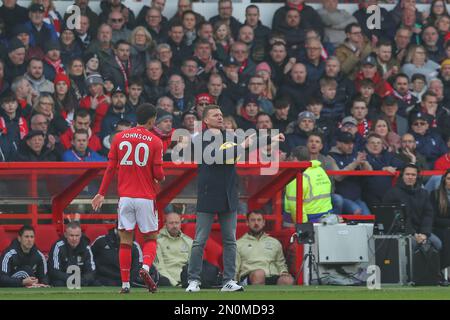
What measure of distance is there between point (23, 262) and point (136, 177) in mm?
2866

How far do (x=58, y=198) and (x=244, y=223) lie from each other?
8.14 feet

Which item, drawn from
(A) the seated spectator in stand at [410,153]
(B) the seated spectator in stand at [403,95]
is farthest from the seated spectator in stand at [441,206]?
(B) the seated spectator in stand at [403,95]

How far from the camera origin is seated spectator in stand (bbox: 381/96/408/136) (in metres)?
22.4

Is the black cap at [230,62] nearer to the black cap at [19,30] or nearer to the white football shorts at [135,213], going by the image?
the black cap at [19,30]

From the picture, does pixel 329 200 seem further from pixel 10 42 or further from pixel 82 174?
pixel 10 42

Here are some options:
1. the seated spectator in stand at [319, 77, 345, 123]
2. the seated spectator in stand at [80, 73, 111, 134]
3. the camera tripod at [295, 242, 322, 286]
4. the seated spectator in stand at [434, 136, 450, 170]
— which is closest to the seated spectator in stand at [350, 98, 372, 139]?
the seated spectator in stand at [319, 77, 345, 123]

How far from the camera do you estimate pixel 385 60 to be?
2339cm

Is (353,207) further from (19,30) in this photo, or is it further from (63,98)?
(19,30)

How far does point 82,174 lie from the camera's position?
18781 mm

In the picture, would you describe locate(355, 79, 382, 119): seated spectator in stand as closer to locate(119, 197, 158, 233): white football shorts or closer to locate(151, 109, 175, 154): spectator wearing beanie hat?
locate(151, 109, 175, 154): spectator wearing beanie hat

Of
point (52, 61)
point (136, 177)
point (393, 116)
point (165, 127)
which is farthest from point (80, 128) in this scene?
point (393, 116)

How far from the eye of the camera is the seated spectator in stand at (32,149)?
63.7 feet

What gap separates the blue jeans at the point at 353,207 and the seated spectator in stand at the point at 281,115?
194 centimetres

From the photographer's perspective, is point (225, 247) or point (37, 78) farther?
point (37, 78)
